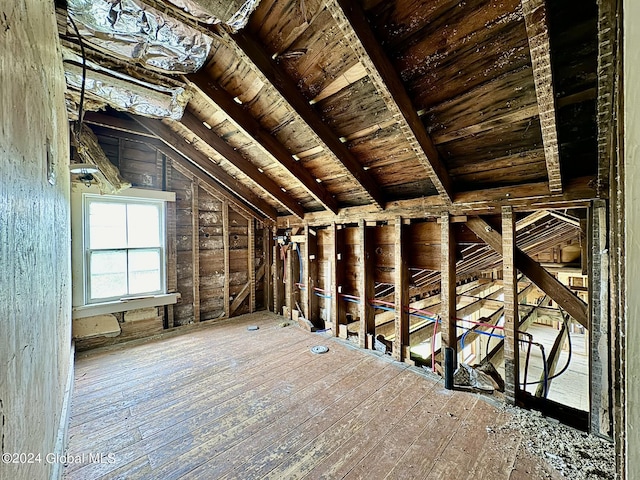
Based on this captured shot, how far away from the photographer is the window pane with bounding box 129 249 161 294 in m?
3.68

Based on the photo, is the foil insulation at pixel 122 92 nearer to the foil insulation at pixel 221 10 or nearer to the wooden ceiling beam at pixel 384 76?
the foil insulation at pixel 221 10

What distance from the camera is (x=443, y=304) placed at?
8.70 ft

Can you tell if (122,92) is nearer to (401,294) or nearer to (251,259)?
A: (251,259)

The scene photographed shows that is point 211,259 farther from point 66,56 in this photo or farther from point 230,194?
point 66,56

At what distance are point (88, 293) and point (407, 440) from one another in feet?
12.9

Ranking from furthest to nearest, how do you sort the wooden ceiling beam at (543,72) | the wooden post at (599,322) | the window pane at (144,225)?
A: 1. the window pane at (144,225)
2. the wooden post at (599,322)
3. the wooden ceiling beam at (543,72)

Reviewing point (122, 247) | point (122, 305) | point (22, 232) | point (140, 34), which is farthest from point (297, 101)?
point (122, 305)

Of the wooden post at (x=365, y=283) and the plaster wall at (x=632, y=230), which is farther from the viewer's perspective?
the wooden post at (x=365, y=283)

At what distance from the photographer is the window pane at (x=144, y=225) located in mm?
3682

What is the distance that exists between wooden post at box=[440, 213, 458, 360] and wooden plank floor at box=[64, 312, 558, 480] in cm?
47

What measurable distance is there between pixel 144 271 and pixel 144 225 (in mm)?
668

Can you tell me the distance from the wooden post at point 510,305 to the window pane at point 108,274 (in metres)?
4.49

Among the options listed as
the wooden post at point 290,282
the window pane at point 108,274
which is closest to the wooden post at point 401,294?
the wooden post at point 290,282

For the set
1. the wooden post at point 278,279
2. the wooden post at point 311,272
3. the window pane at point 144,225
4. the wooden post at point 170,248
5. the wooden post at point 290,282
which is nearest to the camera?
the window pane at point 144,225
